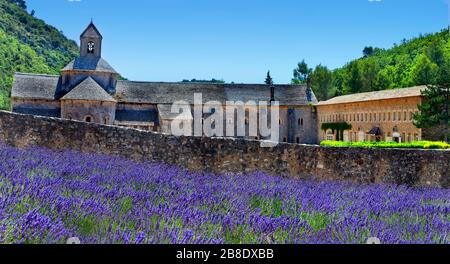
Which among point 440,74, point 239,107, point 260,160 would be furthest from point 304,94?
point 260,160

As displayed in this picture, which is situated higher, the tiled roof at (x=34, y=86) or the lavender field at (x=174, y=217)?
the tiled roof at (x=34, y=86)

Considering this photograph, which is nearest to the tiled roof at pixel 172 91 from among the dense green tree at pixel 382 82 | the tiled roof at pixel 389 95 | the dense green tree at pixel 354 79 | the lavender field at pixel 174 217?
the tiled roof at pixel 389 95

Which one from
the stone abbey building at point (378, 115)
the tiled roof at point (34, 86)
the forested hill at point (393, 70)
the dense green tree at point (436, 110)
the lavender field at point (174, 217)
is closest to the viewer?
the lavender field at point (174, 217)

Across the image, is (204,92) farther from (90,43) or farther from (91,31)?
(91,31)

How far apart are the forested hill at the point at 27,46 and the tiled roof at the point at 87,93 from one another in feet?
90.7

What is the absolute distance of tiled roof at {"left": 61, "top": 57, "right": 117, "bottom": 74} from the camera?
54.3 metres

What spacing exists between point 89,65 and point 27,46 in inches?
1785

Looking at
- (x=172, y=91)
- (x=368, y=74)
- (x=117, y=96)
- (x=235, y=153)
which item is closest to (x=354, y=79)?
(x=368, y=74)

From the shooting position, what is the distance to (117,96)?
56.6 metres

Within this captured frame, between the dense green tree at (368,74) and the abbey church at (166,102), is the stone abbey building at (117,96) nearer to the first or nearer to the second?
the abbey church at (166,102)

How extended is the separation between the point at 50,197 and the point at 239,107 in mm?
59304

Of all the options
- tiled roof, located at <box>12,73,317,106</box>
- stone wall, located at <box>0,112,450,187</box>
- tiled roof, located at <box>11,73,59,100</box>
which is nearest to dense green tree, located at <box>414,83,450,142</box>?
tiled roof, located at <box>12,73,317,106</box>

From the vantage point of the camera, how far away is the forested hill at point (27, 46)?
267 feet
